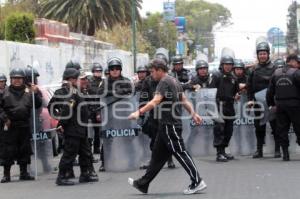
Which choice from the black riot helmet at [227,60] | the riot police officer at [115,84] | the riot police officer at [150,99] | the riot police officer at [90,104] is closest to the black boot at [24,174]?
the riot police officer at [90,104]

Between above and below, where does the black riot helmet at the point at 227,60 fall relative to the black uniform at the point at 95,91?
above

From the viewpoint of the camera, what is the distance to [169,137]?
32.2 feet

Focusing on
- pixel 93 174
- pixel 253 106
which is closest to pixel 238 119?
pixel 253 106

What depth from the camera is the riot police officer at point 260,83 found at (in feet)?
44.7

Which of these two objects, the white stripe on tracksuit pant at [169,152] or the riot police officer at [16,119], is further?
the riot police officer at [16,119]

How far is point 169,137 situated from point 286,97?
3.82 m

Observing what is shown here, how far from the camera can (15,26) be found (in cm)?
3362

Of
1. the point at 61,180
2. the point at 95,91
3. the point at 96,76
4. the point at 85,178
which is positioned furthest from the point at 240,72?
the point at 61,180

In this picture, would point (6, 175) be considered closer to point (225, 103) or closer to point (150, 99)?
point (150, 99)

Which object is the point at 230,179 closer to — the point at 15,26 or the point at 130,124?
the point at 130,124

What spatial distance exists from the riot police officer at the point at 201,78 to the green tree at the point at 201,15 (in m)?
119

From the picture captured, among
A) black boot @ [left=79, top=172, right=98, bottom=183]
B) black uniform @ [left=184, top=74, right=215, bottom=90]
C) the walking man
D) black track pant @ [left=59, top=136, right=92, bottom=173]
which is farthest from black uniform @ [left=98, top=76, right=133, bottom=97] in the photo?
the walking man

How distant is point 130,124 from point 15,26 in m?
22.2

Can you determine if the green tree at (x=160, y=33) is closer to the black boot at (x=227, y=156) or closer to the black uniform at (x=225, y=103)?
the black boot at (x=227, y=156)
